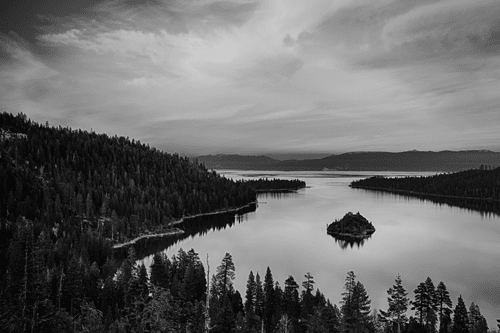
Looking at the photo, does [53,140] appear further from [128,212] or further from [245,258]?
[245,258]

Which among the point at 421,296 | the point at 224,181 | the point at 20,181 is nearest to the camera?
the point at 421,296

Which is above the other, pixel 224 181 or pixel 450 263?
pixel 224 181

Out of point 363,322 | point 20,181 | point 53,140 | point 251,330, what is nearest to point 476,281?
point 363,322

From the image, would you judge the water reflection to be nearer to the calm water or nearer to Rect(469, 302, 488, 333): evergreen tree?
the calm water

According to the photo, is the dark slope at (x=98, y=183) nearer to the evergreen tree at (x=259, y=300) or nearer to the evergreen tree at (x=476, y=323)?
the evergreen tree at (x=259, y=300)

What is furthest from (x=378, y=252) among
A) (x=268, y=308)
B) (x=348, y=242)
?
(x=268, y=308)

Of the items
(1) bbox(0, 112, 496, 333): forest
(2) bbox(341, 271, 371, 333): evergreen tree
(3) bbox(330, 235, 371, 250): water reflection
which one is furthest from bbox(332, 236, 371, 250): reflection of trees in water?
(2) bbox(341, 271, 371, 333): evergreen tree

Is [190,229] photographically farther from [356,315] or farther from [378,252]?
[356,315]
